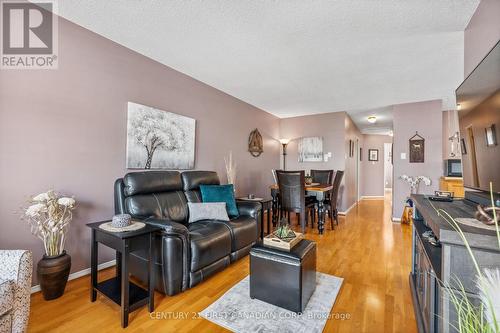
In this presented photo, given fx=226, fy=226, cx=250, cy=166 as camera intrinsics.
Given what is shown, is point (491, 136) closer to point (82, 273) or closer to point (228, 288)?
point (228, 288)

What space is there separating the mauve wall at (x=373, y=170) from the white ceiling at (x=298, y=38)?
4509 mm

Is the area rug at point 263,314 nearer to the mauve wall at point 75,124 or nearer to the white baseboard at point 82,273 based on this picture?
the white baseboard at point 82,273

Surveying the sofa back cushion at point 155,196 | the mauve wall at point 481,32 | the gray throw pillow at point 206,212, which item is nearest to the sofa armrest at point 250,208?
the gray throw pillow at point 206,212

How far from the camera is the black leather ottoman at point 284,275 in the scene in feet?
5.32

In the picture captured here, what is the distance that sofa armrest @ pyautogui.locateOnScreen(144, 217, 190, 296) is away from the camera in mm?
1786

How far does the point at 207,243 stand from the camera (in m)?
2.03

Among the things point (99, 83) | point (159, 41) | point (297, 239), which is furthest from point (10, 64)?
point (297, 239)

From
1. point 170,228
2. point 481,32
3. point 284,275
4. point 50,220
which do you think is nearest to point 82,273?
point 50,220

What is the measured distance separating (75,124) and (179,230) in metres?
1.44

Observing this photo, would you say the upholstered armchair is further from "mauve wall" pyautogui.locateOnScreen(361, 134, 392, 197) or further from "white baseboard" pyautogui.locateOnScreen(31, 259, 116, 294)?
"mauve wall" pyautogui.locateOnScreen(361, 134, 392, 197)

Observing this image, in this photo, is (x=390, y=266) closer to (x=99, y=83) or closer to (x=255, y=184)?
(x=255, y=184)

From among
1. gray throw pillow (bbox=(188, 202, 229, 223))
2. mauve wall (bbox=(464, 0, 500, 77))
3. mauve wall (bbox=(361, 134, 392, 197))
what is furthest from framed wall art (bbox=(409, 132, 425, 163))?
gray throw pillow (bbox=(188, 202, 229, 223))

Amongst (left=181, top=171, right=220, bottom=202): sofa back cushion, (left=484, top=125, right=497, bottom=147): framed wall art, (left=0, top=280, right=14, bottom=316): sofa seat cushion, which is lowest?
(left=0, top=280, right=14, bottom=316): sofa seat cushion

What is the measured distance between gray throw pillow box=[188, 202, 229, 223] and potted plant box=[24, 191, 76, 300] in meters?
1.12
